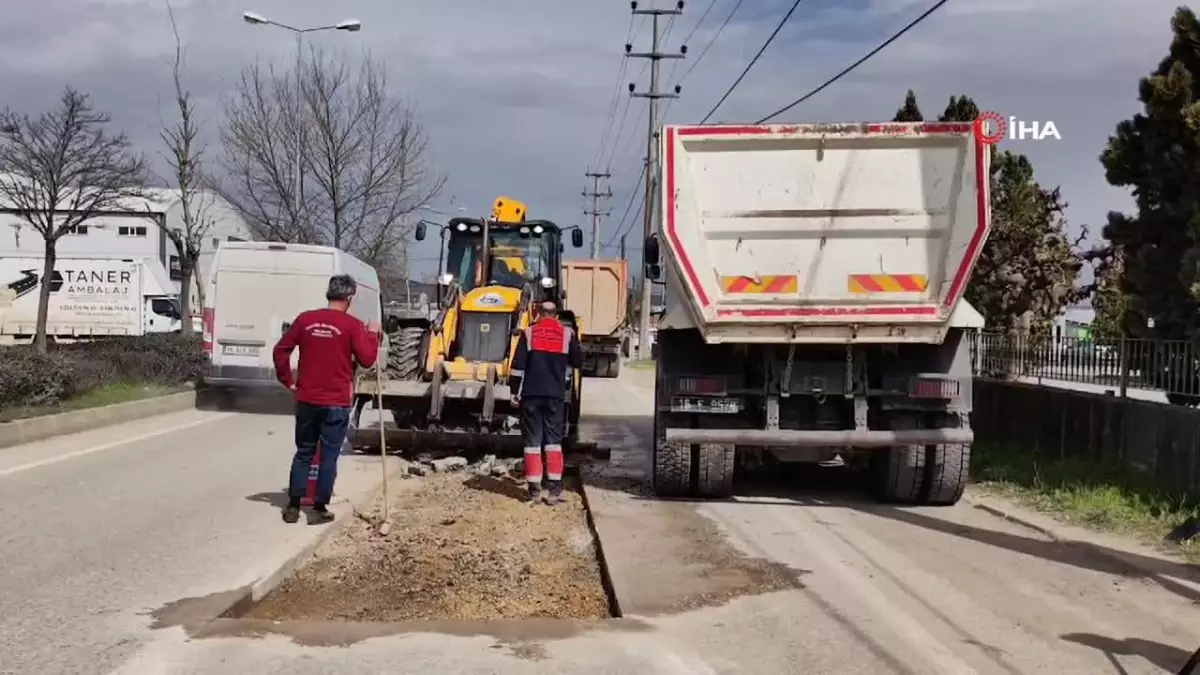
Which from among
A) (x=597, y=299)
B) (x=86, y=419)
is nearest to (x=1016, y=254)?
(x=597, y=299)

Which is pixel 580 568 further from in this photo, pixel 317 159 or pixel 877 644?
pixel 317 159

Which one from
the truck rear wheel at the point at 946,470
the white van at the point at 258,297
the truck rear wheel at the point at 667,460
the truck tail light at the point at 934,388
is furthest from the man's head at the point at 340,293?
the white van at the point at 258,297

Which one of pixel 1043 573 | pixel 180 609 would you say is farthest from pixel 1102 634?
pixel 180 609

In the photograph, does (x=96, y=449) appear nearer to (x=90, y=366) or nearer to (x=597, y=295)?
(x=90, y=366)

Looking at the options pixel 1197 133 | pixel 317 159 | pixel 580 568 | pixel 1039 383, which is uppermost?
pixel 317 159

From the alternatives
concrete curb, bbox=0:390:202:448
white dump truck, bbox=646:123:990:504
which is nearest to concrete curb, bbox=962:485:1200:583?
white dump truck, bbox=646:123:990:504

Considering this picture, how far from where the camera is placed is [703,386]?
9.73 meters

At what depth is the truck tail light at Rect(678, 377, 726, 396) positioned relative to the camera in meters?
9.72

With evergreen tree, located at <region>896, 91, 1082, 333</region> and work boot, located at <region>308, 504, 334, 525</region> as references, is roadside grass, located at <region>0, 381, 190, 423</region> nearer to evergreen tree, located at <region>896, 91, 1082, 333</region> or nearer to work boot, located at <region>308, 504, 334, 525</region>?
work boot, located at <region>308, 504, 334, 525</region>

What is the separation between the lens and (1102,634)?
19.7 ft

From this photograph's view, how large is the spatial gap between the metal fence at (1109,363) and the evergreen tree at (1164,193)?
28 centimetres

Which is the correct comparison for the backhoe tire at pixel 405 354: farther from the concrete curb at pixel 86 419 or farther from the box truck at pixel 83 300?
the box truck at pixel 83 300

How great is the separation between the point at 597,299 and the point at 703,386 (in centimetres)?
1531

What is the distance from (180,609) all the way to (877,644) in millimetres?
3595
